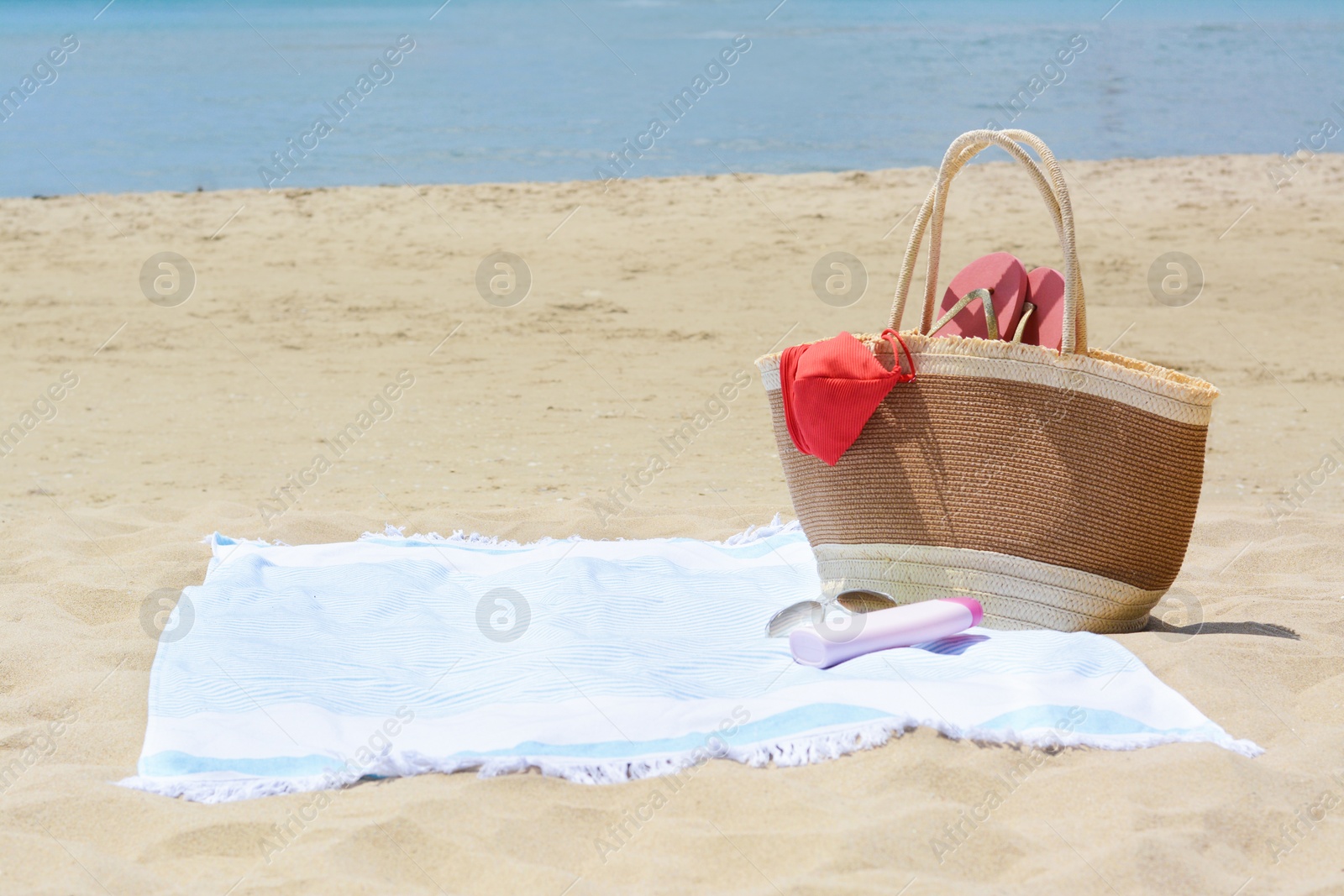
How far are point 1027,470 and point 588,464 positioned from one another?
2525 millimetres

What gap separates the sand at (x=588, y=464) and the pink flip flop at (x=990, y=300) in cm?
87

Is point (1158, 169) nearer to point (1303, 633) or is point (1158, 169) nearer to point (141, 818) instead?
point (1303, 633)

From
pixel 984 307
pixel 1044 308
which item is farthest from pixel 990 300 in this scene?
pixel 1044 308

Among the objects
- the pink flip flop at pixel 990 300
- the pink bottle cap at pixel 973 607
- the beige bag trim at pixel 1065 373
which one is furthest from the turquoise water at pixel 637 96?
the pink bottle cap at pixel 973 607

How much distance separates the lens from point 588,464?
509cm

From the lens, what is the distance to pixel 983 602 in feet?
9.75

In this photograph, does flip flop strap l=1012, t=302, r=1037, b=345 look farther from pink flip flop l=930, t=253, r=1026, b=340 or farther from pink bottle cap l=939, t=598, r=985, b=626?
pink bottle cap l=939, t=598, r=985, b=626

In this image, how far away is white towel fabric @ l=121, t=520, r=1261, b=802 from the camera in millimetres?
2293

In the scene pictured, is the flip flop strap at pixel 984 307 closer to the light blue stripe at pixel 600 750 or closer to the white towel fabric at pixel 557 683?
the white towel fabric at pixel 557 683

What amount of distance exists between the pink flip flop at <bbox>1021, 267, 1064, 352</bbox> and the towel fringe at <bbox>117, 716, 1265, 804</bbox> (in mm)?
1099

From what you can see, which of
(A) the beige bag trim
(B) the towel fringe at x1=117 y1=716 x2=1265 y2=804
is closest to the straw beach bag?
(A) the beige bag trim

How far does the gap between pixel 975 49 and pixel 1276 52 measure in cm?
569

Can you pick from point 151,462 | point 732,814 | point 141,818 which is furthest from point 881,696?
point 151,462

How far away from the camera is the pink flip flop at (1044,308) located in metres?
3.03
